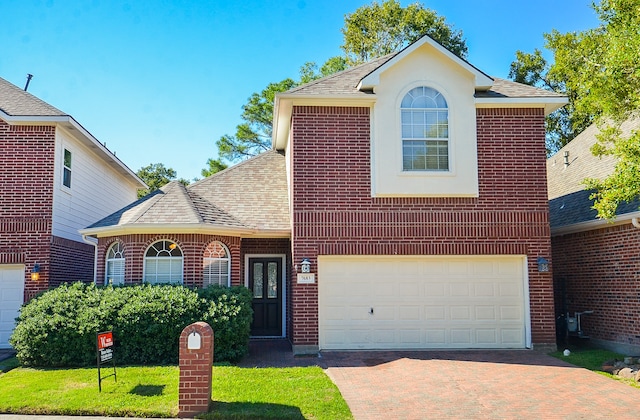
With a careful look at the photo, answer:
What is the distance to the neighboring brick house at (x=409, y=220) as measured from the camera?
1259 cm

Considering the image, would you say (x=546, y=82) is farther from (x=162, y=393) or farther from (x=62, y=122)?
(x=162, y=393)

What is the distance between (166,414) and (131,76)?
33.1 ft

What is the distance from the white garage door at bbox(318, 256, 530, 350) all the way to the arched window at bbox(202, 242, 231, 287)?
2.36 meters

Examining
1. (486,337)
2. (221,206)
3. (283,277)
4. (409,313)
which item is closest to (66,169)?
(221,206)

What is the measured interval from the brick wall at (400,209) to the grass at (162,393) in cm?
314

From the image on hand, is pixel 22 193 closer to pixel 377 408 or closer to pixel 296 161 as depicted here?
pixel 296 161

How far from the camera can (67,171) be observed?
15.0m

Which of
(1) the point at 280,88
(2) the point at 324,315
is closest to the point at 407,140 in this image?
(2) the point at 324,315

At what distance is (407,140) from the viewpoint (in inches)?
503

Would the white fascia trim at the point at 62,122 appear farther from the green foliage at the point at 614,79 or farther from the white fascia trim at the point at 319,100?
the green foliage at the point at 614,79

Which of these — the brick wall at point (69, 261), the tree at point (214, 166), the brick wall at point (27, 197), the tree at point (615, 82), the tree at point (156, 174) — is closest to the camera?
the tree at point (615, 82)

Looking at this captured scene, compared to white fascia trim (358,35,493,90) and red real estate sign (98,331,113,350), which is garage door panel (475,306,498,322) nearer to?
white fascia trim (358,35,493,90)

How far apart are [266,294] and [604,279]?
27.8ft

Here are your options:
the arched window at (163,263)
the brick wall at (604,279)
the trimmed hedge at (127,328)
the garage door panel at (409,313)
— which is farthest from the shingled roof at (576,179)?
the arched window at (163,263)
